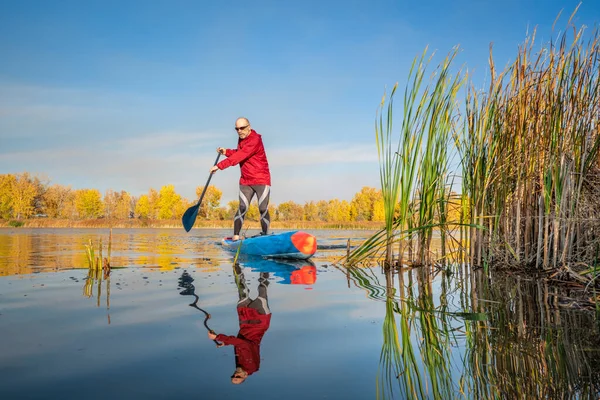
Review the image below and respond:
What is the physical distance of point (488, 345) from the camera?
2170mm

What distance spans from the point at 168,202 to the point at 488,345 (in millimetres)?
75470

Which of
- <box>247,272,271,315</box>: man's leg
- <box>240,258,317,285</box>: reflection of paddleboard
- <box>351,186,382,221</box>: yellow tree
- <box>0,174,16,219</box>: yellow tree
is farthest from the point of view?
<box>351,186,382,221</box>: yellow tree

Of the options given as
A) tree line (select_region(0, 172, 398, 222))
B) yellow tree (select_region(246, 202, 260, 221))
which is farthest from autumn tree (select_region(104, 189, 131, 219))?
yellow tree (select_region(246, 202, 260, 221))

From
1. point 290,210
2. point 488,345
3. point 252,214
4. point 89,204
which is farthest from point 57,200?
point 488,345

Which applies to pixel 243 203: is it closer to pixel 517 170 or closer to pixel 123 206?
pixel 517 170

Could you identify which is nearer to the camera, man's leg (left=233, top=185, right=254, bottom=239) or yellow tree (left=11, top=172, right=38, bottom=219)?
man's leg (left=233, top=185, right=254, bottom=239)

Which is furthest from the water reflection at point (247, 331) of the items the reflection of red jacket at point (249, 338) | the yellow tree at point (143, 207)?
the yellow tree at point (143, 207)

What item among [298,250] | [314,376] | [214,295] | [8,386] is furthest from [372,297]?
[298,250]

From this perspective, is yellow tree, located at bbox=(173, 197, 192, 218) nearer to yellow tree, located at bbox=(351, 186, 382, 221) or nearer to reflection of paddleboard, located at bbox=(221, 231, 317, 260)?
yellow tree, located at bbox=(351, 186, 382, 221)

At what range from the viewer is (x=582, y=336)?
230 cm

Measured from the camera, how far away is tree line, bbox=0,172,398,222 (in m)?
63.7

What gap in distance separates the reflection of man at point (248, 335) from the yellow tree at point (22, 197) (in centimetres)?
6951

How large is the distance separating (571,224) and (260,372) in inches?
142

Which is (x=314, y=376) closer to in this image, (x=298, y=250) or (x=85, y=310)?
(x=85, y=310)
